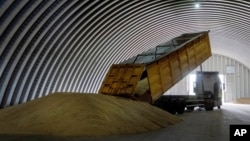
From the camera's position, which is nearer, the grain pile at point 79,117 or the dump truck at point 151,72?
the grain pile at point 79,117

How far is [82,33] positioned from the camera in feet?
54.0

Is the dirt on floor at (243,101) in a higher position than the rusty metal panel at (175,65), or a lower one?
lower

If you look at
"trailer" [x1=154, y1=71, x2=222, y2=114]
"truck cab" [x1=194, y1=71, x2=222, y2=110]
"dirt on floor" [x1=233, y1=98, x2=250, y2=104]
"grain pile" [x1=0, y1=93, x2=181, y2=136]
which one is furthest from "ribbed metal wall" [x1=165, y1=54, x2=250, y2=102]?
"grain pile" [x1=0, y1=93, x2=181, y2=136]

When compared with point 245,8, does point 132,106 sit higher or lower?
lower

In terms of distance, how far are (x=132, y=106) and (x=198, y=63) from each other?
299 inches

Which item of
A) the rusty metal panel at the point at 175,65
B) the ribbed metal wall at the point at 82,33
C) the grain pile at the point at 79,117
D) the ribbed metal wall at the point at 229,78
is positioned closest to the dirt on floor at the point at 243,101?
the ribbed metal wall at the point at 229,78

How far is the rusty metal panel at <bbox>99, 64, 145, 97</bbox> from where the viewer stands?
1334cm

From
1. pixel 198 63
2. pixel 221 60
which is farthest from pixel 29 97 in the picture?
pixel 221 60

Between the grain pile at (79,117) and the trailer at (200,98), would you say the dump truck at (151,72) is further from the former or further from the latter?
the grain pile at (79,117)

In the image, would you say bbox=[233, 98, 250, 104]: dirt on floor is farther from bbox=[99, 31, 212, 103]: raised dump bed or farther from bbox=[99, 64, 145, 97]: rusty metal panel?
bbox=[99, 64, 145, 97]: rusty metal panel

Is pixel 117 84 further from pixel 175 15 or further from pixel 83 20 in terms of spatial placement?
pixel 175 15

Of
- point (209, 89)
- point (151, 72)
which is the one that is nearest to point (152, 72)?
point (151, 72)

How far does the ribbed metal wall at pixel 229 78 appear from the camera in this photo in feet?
118

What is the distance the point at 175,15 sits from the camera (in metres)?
21.1
